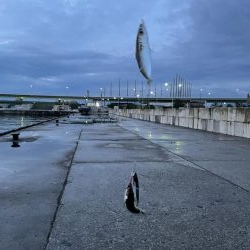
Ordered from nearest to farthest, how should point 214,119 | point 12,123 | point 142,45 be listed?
point 142,45 → point 214,119 → point 12,123

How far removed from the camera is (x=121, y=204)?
5.50 m

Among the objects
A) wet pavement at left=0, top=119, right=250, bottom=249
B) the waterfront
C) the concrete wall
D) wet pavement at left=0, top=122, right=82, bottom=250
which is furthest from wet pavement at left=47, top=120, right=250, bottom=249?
the waterfront

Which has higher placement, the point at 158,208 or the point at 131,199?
the point at 131,199

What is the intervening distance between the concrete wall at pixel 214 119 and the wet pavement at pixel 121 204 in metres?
8.62

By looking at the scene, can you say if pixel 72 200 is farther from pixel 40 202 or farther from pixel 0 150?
pixel 0 150

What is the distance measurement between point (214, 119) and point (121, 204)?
1764 cm

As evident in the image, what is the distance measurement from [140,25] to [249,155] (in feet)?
25.0

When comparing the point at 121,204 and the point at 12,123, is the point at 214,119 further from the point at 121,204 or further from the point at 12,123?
the point at 12,123

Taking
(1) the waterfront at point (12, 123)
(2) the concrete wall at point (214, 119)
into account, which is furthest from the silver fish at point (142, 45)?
(1) the waterfront at point (12, 123)

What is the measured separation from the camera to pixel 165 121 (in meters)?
35.4

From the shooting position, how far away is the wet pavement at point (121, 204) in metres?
4.11

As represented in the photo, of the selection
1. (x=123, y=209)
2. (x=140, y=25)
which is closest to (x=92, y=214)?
(x=123, y=209)

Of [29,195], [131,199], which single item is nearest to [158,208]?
[131,199]

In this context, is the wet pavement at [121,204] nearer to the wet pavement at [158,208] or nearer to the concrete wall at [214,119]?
the wet pavement at [158,208]
